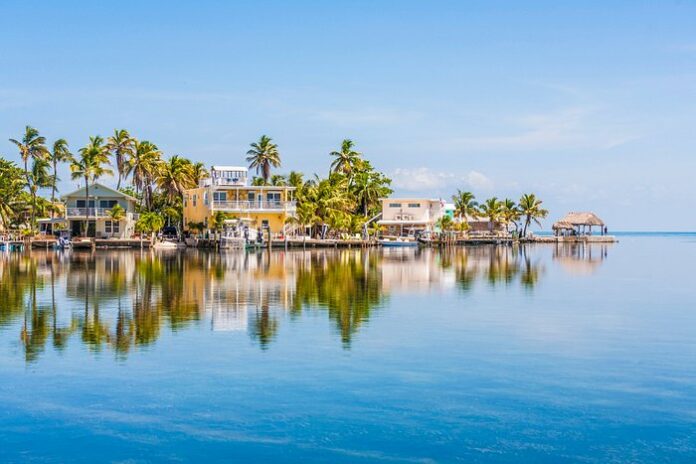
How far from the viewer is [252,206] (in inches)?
3585

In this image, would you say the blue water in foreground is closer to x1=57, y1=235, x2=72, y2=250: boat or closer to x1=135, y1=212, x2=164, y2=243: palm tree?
x1=135, y1=212, x2=164, y2=243: palm tree

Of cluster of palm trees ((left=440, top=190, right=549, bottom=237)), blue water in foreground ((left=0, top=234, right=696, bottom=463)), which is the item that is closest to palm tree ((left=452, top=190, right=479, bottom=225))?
cluster of palm trees ((left=440, top=190, right=549, bottom=237))

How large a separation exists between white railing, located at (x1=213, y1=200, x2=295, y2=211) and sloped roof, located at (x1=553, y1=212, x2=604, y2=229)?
5849cm

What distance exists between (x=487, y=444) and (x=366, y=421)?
7.78 ft

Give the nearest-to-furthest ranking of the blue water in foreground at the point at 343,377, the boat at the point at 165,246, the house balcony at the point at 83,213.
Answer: the blue water in foreground at the point at 343,377 → the boat at the point at 165,246 → the house balcony at the point at 83,213

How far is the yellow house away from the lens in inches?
3543

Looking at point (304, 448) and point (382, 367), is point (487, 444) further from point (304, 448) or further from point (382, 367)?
point (382, 367)

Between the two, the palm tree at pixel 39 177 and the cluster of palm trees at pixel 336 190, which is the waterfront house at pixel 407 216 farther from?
the palm tree at pixel 39 177

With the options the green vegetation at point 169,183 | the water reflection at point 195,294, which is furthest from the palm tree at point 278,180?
the water reflection at point 195,294

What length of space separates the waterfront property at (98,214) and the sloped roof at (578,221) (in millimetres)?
71792

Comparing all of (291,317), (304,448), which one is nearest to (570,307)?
(291,317)

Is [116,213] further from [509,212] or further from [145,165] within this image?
[509,212]

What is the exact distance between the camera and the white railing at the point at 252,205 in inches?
3533

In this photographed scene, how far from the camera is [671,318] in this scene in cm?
2955
